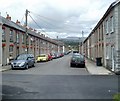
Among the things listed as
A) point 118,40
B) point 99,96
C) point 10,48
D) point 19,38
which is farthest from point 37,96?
point 19,38

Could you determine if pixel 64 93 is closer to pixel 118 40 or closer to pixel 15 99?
pixel 15 99

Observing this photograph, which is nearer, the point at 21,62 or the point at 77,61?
the point at 21,62

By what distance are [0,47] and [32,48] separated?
2228 cm

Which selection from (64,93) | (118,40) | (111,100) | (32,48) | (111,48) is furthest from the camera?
(32,48)

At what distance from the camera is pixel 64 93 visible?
12.3 meters

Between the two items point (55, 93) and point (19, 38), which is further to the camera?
point (19, 38)

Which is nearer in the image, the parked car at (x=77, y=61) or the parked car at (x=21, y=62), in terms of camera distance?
the parked car at (x=21, y=62)

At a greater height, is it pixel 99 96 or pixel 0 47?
pixel 0 47

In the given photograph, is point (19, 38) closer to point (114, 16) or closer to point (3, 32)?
point (3, 32)

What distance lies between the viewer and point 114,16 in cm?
2317

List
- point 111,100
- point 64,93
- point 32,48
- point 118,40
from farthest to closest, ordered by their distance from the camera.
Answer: point 32,48 < point 118,40 < point 64,93 < point 111,100

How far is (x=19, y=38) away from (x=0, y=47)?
10296mm

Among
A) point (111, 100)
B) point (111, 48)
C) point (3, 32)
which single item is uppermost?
point (3, 32)

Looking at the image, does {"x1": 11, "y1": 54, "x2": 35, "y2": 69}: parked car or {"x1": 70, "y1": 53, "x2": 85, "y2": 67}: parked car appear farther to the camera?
{"x1": 70, "y1": 53, "x2": 85, "y2": 67}: parked car
